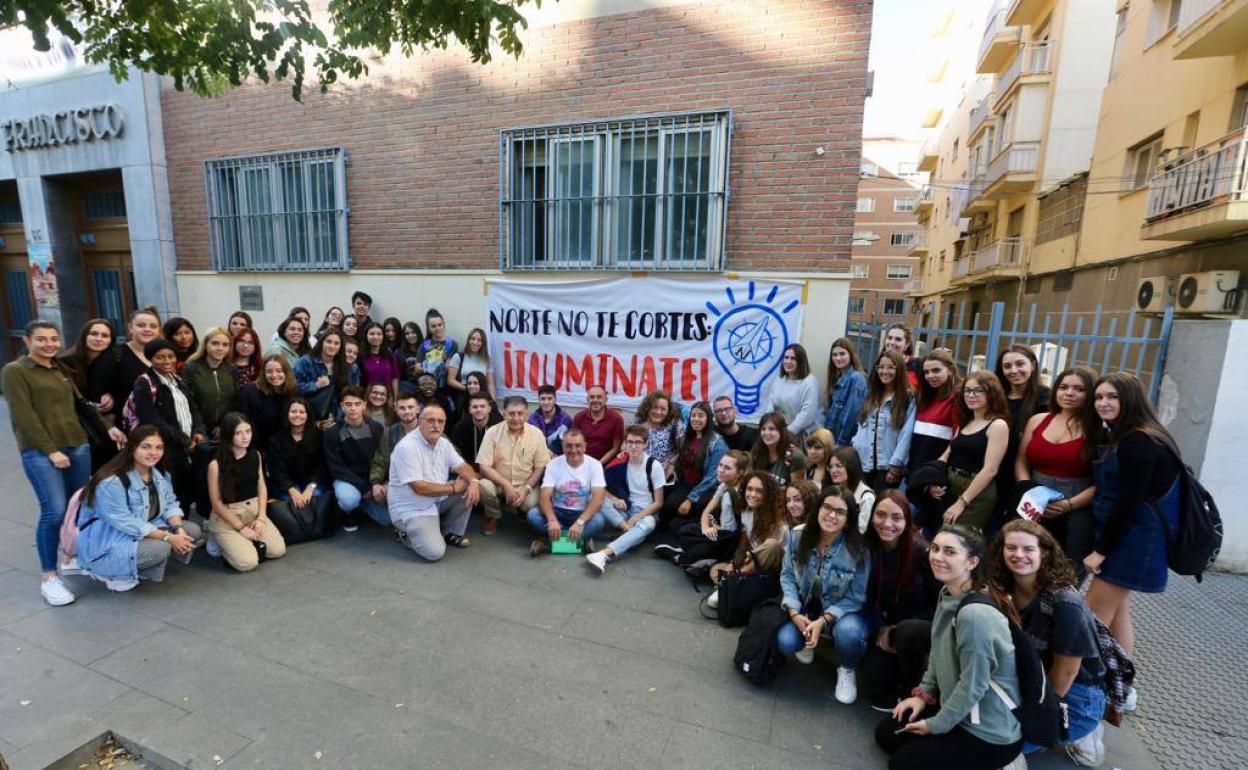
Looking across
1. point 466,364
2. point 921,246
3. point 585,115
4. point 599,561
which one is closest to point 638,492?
point 599,561

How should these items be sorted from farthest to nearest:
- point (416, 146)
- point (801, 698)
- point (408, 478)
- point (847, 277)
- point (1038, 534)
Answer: point (416, 146) → point (847, 277) → point (408, 478) → point (801, 698) → point (1038, 534)

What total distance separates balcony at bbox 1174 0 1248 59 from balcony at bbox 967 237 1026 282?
9042mm

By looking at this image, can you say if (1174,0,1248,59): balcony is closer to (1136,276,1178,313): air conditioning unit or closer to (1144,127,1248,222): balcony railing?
(1144,127,1248,222): balcony railing

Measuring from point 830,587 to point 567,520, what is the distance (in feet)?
7.94

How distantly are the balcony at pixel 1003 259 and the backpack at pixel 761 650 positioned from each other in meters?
20.1

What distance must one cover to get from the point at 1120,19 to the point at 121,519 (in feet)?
68.7

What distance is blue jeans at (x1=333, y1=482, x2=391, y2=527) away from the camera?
498cm

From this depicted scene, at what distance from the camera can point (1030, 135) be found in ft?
57.7

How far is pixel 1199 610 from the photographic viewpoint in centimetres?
392

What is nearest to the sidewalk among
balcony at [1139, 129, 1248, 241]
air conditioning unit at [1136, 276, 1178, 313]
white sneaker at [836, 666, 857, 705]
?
white sneaker at [836, 666, 857, 705]

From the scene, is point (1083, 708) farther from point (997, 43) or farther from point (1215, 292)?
point (997, 43)

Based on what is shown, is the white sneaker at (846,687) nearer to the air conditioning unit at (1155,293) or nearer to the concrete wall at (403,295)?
the concrete wall at (403,295)

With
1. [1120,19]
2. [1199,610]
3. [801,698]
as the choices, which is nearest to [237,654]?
[801,698]

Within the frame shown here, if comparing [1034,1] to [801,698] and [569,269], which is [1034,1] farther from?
[801,698]
